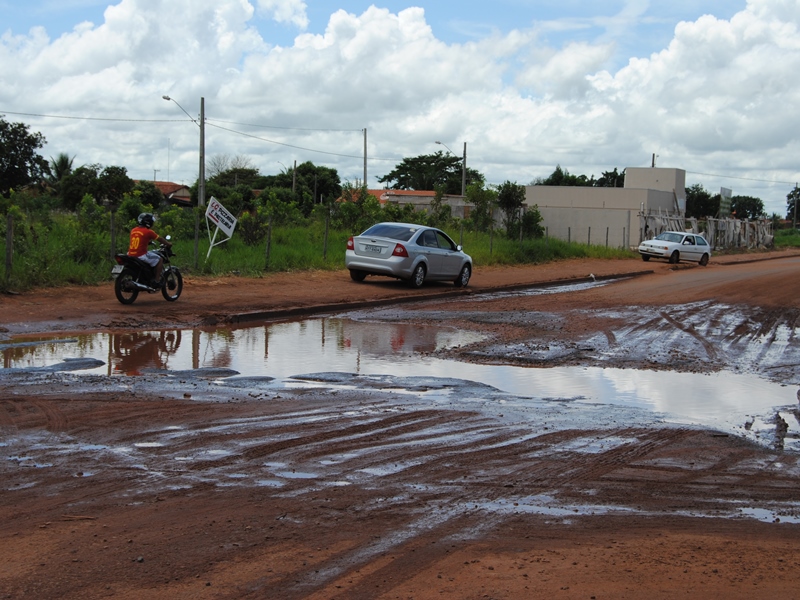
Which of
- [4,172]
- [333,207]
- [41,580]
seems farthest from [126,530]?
[4,172]

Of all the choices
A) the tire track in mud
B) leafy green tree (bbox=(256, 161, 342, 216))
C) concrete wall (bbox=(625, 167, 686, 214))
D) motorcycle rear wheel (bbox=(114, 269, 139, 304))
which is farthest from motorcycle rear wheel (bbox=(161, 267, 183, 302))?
leafy green tree (bbox=(256, 161, 342, 216))

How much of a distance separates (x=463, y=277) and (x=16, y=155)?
144 feet

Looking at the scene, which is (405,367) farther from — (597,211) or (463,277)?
(597,211)

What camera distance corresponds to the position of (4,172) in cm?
5784

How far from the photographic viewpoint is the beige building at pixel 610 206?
52.2 m

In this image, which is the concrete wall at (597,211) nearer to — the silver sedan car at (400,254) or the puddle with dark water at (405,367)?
the silver sedan car at (400,254)

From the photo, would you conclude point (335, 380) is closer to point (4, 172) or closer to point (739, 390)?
point (739, 390)

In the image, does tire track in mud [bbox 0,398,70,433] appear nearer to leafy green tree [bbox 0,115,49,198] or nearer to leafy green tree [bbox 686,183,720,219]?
leafy green tree [bbox 0,115,49,198]

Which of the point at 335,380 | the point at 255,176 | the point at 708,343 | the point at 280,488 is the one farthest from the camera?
the point at 255,176

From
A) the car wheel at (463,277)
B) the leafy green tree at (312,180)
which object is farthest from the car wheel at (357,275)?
the leafy green tree at (312,180)

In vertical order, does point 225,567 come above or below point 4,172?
below

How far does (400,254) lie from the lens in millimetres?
21344

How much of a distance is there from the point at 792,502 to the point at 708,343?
8.33m

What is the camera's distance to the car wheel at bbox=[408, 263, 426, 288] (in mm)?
21692
